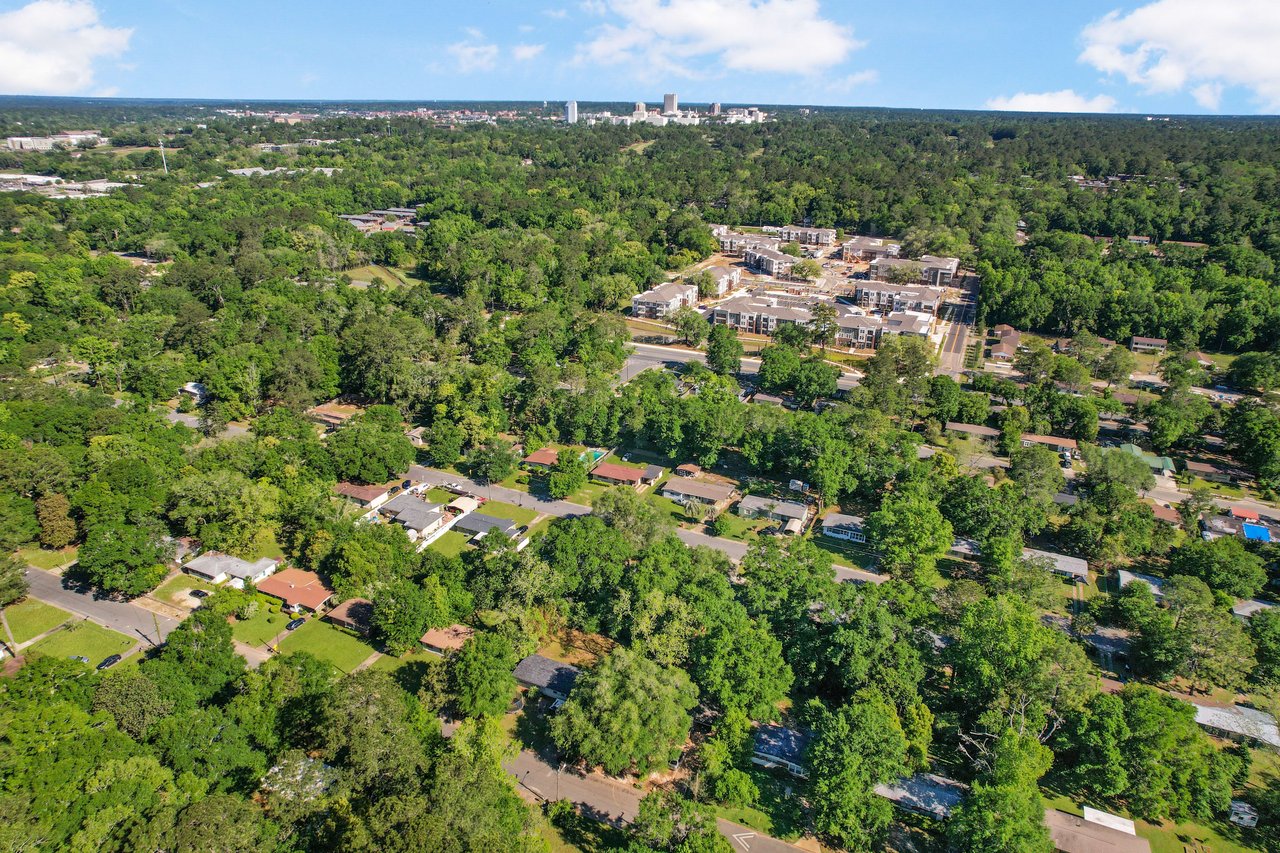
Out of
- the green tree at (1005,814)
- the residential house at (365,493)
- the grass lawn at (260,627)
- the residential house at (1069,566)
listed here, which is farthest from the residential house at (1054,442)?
the grass lawn at (260,627)

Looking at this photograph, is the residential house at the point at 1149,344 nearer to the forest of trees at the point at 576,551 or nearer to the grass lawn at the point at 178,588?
the forest of trees at the point at 576,551

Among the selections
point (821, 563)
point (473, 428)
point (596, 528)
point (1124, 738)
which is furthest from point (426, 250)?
point (1124, 738)

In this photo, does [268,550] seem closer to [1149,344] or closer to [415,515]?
[415,515]

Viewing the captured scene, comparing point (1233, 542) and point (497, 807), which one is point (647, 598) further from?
point (1233, 542)

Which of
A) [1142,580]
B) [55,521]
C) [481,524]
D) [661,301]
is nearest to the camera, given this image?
[1142,580]

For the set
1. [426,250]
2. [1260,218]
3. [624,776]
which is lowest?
[624,776]

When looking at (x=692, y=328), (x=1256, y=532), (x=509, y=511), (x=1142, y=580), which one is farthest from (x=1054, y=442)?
(x=509, y=511)

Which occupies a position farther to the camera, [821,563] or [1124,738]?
[821,563]
